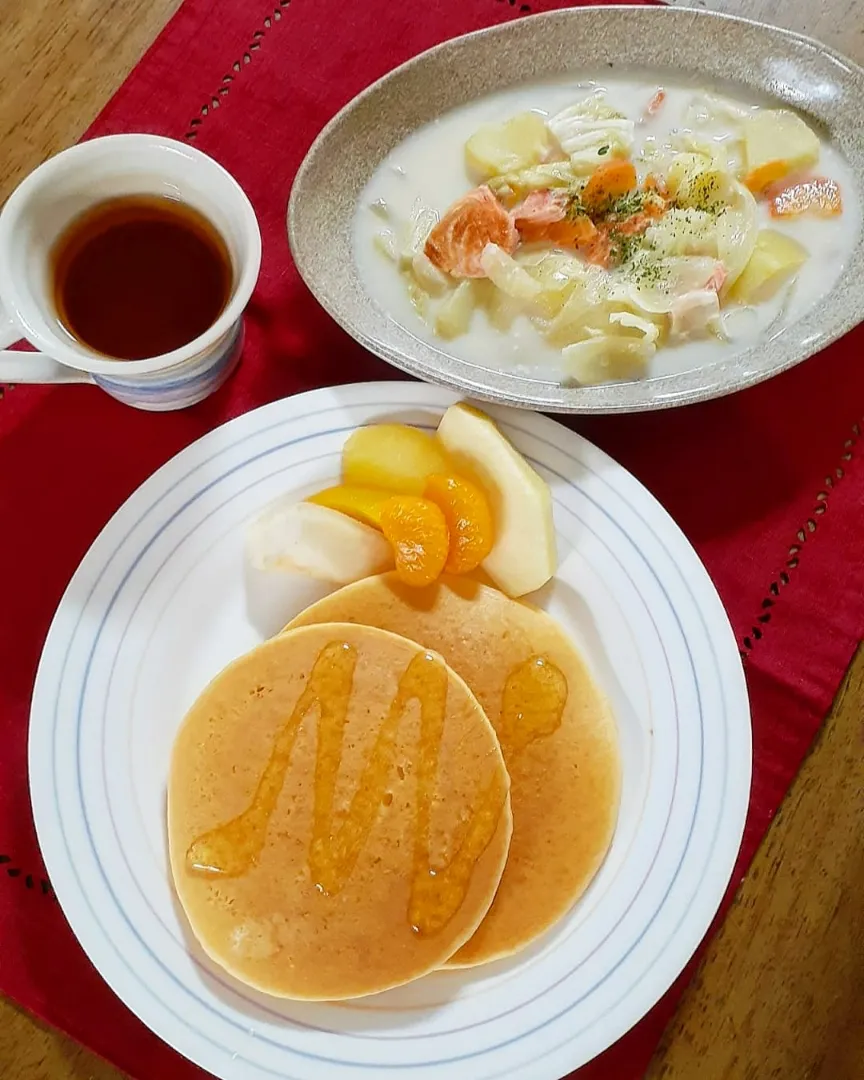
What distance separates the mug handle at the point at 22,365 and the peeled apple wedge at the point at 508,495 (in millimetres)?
445

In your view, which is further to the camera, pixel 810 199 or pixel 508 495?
pixel 810 199

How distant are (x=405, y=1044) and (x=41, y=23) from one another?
4.69 feet

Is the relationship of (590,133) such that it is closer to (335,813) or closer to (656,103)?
(656,103)

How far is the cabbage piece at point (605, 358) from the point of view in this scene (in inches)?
46.6

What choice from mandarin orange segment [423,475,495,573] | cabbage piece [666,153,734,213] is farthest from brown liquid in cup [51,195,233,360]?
cabbage piece [666,153,734,213]

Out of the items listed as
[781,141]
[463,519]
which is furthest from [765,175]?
[463,519]

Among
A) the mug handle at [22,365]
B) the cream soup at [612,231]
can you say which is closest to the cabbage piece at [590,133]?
the cream soup at [612,231]

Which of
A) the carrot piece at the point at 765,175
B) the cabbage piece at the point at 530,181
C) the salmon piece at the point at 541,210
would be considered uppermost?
the cabbage piece at the point at 530,181

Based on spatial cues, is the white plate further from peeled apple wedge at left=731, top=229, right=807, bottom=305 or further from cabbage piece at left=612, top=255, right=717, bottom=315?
peeled apple wedge at left=731, top=229, right=807, bottom=305

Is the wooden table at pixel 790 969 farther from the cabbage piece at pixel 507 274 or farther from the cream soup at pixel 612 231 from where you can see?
the cabbage piece at pixel 507 274

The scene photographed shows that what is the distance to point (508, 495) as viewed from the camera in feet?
3.70

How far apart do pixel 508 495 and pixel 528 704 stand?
26cm

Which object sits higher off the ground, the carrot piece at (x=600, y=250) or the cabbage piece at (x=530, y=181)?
the cabbage piece at (x=530, y=181)

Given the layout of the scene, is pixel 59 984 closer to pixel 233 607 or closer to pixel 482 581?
pixel 233 607
